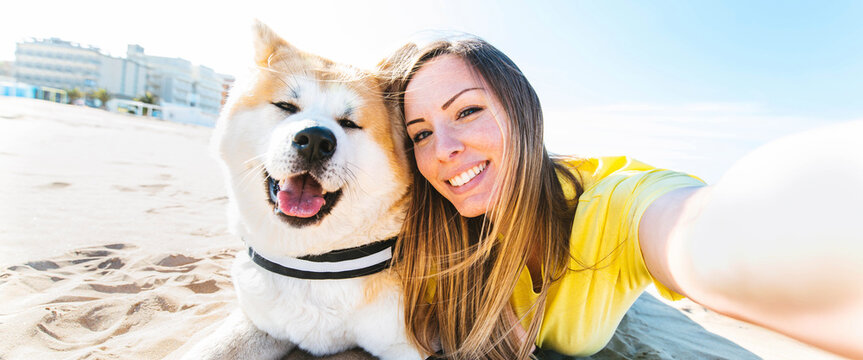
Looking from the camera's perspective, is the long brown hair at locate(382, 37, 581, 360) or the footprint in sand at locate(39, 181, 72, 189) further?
the footprint in sand at locate(39, 181, 72, 189)

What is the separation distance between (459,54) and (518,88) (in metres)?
0.31

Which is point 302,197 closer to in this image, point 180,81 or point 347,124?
point 347,124

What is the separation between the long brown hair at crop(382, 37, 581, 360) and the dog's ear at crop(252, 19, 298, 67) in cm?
64

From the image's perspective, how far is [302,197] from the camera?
5.22 feet

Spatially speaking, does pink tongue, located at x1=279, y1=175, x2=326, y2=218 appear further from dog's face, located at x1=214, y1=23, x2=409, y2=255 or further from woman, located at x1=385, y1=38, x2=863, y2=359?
woman, located at x1=385, y1=38, x2=863, y2=359

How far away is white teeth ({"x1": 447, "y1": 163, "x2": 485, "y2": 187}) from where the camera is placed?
1.70 metres

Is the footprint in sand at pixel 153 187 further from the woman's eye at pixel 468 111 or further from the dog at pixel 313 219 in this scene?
the woman's eye at pixel 468 111

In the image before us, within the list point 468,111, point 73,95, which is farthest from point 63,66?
point 468,111

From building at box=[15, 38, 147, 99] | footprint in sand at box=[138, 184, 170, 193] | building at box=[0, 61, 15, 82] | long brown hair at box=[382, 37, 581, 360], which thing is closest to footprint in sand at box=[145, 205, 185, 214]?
footprint in sand at box=[138, 184, 170, 193]

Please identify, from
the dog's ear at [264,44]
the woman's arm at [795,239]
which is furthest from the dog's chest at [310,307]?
the woman's arm at [795,239]

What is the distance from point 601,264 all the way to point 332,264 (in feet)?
3.69

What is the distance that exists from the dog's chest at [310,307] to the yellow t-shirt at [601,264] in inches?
29.9

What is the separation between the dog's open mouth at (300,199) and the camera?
1.57 m

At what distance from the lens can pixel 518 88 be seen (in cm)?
173
